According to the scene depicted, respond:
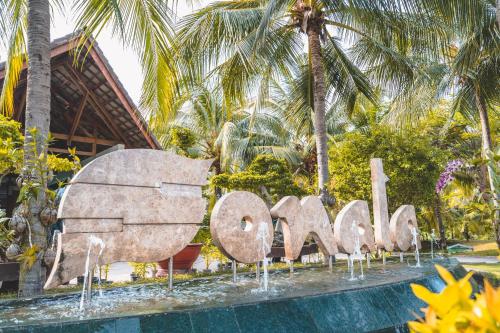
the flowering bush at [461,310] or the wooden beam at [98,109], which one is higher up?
the wooden beam at [98,109]

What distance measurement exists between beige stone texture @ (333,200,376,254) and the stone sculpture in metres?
2.12

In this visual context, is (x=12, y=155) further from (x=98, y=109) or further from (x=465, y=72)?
(x=465, y=72)

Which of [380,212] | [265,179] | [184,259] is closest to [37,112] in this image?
[184,259]

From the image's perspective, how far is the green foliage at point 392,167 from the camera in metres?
12.3

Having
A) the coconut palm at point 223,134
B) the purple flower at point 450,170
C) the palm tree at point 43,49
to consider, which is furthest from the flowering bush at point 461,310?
the coconut palm at point 223,134

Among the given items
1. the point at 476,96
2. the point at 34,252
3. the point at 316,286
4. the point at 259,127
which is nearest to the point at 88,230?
the point at 34,252

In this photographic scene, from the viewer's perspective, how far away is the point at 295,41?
9359mm

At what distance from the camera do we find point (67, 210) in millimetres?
3631

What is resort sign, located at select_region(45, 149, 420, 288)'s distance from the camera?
12.1 feet

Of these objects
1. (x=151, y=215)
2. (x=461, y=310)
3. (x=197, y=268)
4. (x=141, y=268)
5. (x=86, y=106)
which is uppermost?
(x=86, y=106)

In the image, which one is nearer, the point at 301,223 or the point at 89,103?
the point at 301,223

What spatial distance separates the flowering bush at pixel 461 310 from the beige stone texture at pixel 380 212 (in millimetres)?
5696

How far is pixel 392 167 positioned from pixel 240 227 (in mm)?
9053

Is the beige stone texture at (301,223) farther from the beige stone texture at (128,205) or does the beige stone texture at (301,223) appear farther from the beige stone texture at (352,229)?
the beige stone texture at (128,205)
